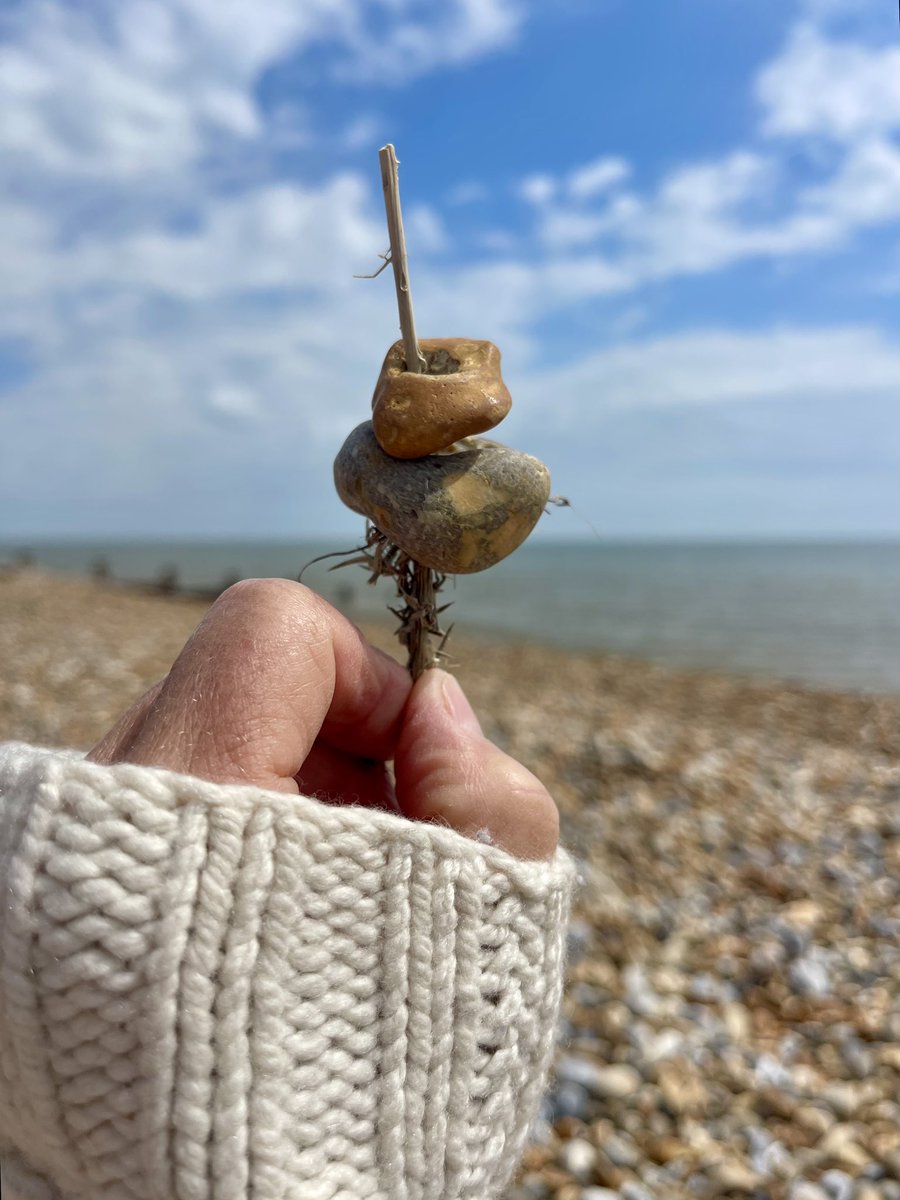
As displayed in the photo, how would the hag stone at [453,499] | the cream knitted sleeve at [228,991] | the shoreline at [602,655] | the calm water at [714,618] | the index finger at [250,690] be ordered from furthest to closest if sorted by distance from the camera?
the calm water at [714,618], the shoreline at [602,655], the hag stone at [453,499], the index finger at [250,690], the cream knitted sleeve at [228,991]

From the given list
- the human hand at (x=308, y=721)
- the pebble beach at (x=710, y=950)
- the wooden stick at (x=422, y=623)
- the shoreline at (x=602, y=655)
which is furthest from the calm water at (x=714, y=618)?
the human hand at (x=308, y=721)

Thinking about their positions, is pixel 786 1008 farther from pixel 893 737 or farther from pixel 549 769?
pixel 893 737

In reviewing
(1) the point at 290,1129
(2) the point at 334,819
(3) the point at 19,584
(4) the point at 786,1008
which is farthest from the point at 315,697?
(3) the point at 19,584

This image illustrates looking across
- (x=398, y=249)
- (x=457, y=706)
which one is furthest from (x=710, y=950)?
(x=398, y=249)

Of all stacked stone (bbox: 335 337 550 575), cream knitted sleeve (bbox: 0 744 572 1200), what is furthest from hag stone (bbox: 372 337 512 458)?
cream knitted sleeve (bbox: 0 744 572 1200)

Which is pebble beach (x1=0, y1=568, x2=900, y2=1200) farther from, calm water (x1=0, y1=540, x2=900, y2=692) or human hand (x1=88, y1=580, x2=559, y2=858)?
calm water (x1=0, y1=540, x2=900, y2=692)

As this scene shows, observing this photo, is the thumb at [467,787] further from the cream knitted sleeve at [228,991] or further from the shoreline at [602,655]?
the shoreline at [602,655]

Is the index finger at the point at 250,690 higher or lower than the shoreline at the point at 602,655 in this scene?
higher
